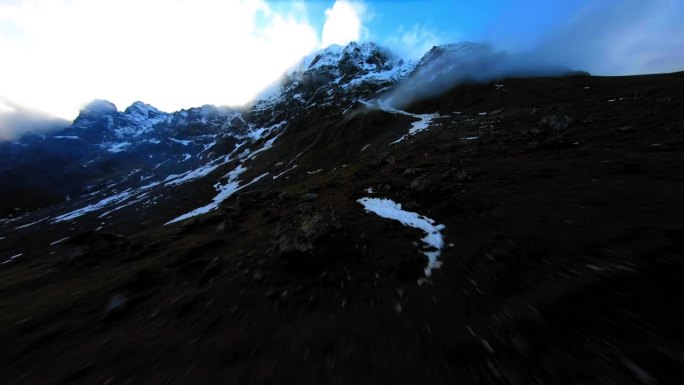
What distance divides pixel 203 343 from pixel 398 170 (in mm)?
33216

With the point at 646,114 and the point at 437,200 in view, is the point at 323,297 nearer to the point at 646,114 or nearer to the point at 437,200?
the point at 437,200

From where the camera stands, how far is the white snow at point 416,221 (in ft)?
44.7

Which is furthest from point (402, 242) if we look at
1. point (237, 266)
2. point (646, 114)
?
point (646, 114)

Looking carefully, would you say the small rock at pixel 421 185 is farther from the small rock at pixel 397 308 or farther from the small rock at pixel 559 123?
the small rock at pixel 559 123

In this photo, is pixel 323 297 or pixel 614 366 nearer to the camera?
pixel 614 366

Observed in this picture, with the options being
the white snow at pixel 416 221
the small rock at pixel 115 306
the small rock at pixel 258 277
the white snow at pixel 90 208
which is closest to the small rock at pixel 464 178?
the white snow at pixel 416 221

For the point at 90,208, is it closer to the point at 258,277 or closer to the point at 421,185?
the point at 258,277

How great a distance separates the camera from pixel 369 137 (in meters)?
111

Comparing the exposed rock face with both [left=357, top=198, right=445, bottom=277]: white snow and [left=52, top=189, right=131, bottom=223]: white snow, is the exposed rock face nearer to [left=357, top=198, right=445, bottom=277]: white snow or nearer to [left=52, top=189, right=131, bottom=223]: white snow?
[left=357, top=198, right=445, bottom=277]: white snow

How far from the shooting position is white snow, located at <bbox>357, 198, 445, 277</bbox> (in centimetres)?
1363

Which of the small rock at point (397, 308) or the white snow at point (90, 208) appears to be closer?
the small rock at point (397, 308)

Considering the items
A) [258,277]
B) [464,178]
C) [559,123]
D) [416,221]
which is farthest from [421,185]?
[559,123]

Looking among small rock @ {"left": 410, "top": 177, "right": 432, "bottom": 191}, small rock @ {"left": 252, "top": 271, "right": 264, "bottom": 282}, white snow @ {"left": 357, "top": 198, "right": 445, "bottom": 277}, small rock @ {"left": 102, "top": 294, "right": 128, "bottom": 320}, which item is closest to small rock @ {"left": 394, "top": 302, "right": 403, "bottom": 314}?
white snow @ {"left": 357, "top": 198, "right": 445, "bottom": 277}

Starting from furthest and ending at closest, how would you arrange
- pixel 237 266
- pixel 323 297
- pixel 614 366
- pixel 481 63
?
pixel 481 63 < pixel 237 266 < pixel 323 297 < pixel 614 366
